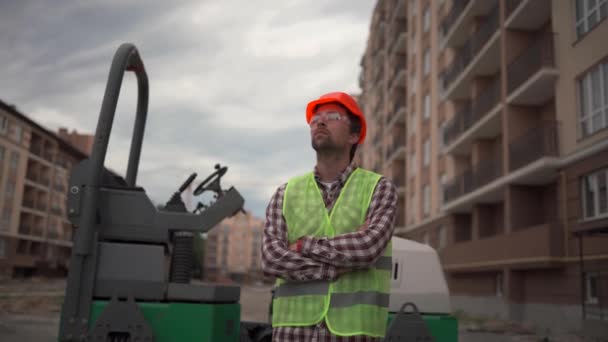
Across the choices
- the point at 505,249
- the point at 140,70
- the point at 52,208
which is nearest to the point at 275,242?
the point at 140,70

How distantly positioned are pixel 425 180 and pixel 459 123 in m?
7.24

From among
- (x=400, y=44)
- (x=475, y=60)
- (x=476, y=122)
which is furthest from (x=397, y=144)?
(x=475, y=60)

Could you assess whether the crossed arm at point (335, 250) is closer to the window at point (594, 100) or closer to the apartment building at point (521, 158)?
the apartment building at point (521, 158)

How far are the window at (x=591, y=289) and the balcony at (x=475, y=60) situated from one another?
36.4 feet

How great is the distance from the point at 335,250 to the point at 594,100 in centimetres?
1732

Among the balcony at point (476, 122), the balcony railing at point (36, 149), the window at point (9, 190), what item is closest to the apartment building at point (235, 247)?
the balcony railing at point (36, 149)

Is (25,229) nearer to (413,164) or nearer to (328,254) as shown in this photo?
(413,164)

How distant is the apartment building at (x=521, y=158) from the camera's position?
1686 cm

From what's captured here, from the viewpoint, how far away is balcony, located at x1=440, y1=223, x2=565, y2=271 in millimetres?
17625

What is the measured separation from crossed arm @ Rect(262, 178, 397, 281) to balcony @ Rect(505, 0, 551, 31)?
20691mm

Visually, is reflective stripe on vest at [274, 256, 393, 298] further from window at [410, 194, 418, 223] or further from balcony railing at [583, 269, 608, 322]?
window at [410, 194, 418, 223]

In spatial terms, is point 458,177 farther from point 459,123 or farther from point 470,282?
point 470,282

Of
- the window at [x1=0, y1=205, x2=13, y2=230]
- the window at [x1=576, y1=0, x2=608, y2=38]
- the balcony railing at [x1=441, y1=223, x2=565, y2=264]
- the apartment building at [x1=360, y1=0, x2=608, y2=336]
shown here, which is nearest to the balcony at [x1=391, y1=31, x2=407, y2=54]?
the apartment building at [x1=360, y1=0, x2=608, y2=336]

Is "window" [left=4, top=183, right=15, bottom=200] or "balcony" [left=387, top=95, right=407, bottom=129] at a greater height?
"balcony" [left=387, top=95, right=407, bottom=129]
